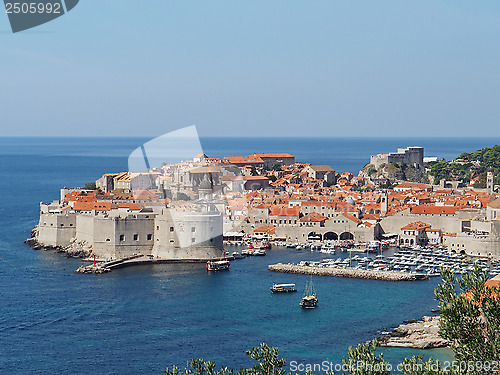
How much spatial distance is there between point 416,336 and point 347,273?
5.88 metres

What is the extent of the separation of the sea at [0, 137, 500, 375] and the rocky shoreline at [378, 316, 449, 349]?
22 centimetres

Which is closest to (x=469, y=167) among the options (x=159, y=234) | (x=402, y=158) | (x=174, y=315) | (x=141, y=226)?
(x=402, y=158)

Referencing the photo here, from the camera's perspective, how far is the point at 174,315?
14797 millimetres

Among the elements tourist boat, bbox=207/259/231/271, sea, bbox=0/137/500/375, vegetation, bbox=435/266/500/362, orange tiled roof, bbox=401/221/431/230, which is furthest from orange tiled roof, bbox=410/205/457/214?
vegetation, bbox=435/266/500/362

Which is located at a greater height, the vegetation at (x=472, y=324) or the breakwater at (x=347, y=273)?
the vegetation at (x=472, y=324)

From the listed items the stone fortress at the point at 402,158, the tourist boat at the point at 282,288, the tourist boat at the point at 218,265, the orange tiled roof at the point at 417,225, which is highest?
the stone fortress at the point at 402,158

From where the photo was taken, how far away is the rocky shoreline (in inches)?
480

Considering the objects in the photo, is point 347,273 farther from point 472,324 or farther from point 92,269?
point 472,324

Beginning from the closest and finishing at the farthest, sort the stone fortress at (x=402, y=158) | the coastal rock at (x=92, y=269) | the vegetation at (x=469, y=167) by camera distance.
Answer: the coastal rock at (x=92, y=269)
the vegetation at (x=469, y=167)
the stone fortress at (x=402, y=158)

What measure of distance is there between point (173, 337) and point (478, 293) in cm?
754

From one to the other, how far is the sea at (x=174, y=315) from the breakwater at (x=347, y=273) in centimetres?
32

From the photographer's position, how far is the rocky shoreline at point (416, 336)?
40.0 ft

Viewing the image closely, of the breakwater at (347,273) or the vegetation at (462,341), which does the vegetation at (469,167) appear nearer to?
the breakwater at (347,273)

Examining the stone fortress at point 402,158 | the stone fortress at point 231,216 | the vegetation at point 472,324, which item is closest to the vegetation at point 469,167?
the stone fortress at point 402,158
